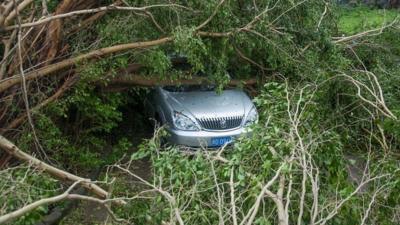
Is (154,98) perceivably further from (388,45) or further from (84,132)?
(388,45)

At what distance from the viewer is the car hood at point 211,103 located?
7523 mm

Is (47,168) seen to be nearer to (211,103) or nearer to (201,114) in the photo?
(201,114)

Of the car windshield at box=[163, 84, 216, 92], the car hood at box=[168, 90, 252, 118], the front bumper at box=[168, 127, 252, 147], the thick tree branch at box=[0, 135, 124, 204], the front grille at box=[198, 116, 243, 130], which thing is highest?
the thick tree branch at box=[0, 135, 124, 204]

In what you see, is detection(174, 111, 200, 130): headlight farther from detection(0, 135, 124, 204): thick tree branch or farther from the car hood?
detection(0, 135, 124, 204): thick tree branch

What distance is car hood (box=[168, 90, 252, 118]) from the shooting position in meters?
7.52

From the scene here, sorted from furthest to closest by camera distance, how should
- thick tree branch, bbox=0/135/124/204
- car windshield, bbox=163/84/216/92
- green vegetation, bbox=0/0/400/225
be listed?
1. car windshield, bbox=163/84/216/92
2. thick tree branch, bbox=0/135/124/204
3. green vegetation, bbox=0/0/400/225

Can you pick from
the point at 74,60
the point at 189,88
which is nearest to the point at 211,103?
the point at 189,88

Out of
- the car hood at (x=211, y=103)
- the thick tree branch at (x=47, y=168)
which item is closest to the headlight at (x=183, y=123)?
the car hood at (x=211, y=103)

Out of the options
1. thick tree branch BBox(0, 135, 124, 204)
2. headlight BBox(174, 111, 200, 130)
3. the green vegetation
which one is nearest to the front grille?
headlight BBox(174, 111, 200, 130)

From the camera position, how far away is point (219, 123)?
24.5 ft

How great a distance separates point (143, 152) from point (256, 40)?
2.94m

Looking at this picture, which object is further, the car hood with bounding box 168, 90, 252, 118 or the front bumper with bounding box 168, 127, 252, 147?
the car hood with bounding box 168, 90, 252, 118

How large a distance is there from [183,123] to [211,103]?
566 millimetres

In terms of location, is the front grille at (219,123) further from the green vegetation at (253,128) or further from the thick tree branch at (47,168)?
the thick tree branch at (47,168)
